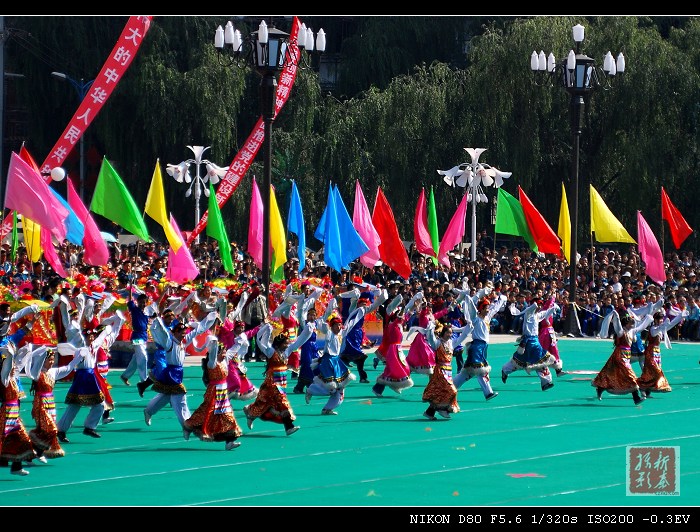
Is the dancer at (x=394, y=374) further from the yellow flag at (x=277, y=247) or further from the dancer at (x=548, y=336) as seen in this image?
the yellow flag at (x=277, y=247)

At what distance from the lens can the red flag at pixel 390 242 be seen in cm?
2578

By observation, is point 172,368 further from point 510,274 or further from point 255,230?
point 510,274

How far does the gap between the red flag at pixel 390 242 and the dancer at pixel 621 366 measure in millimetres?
6966

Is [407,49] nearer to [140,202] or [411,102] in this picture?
[411,102]

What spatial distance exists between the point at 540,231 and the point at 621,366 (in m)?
9.77

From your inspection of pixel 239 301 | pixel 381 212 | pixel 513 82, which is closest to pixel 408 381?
pixel 239 301

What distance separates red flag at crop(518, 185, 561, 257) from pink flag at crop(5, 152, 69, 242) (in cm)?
998

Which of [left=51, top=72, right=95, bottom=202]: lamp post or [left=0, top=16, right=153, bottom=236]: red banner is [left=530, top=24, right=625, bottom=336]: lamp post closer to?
[left=0, top=16, right=153, bottom=236]: red banner

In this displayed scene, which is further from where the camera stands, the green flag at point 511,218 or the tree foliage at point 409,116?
the tree foliage at point 409,116

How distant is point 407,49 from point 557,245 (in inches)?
811

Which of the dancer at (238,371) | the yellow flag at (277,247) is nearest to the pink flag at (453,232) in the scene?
the yellow flag at (277,247)

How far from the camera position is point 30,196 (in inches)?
885

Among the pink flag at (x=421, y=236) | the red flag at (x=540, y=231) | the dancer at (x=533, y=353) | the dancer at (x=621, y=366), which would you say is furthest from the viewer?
the red flag at (x=540, y=231)

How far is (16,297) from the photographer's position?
826 inches
